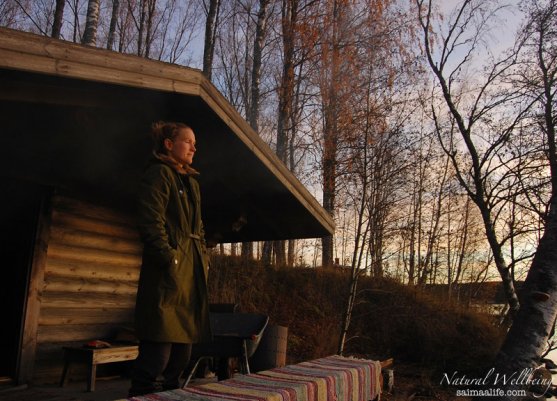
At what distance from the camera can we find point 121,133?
16.5 ft

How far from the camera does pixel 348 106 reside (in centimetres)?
1627

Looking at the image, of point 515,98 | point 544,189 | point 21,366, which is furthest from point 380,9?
point 21,366

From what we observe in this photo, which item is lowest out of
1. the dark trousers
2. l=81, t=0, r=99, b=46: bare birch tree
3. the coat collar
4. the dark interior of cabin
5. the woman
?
the dark trousers

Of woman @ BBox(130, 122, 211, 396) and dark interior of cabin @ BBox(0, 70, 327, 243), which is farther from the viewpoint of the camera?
dark interior of cabin @ BBox(0, 70, 327, 243)

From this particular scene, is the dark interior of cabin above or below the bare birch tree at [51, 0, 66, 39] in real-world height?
below

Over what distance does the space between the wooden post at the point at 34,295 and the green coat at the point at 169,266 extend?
264cm

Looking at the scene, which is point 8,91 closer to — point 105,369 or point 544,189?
point 105,369

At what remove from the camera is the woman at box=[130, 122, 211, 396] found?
10.4 feet

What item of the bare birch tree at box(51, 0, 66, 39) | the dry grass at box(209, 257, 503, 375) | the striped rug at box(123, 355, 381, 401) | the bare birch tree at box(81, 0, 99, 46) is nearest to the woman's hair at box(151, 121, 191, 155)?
the striped rug at box(123, 355, 381, 401)

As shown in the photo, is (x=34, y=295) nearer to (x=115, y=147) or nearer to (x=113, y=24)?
(x=115, y=147)

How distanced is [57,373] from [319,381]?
3273mm

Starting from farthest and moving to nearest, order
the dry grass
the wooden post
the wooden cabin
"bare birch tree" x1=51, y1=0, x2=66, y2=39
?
1. "bare birch tree" x1=51, y1=0, x2=66, y2=39
2. the dry grass
3. the wooden post
4. the wooden cabin

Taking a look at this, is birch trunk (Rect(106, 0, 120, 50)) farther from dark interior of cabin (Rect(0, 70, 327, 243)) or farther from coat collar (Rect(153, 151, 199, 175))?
coat collar (Rect(153, 151, 199, 175))

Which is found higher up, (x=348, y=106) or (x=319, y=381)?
(x=348, y=106)
